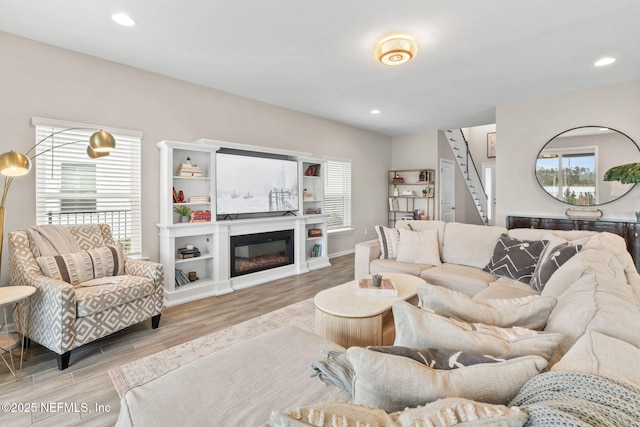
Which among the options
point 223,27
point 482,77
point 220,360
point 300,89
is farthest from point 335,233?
point 220,360

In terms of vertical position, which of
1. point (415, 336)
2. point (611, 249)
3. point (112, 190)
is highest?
point (112, 190)

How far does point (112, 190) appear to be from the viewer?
3.39 metres

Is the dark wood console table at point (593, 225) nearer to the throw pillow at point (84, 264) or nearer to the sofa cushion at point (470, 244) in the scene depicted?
the sofa cushion at point (470, 244)

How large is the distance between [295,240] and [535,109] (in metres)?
4.27

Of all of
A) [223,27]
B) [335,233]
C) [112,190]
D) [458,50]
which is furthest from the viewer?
[335,233]

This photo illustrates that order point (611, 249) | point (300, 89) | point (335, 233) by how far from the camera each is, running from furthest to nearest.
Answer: point (335, 233) → point (300, 89) → point (611, 249)

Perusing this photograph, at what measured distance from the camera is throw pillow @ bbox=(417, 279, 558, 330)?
122cm

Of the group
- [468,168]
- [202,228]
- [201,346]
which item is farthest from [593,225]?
[202,228]

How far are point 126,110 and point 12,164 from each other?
1552 millimetres

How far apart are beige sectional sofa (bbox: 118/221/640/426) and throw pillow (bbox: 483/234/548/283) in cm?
88

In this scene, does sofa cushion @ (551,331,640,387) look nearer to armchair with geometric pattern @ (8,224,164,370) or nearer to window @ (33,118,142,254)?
armchair with geometric pattern @ (8,224,164,370)

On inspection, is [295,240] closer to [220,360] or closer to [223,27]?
[223,27]

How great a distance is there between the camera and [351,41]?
290 centimetres

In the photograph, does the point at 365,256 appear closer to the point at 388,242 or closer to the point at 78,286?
the point at 388,242
